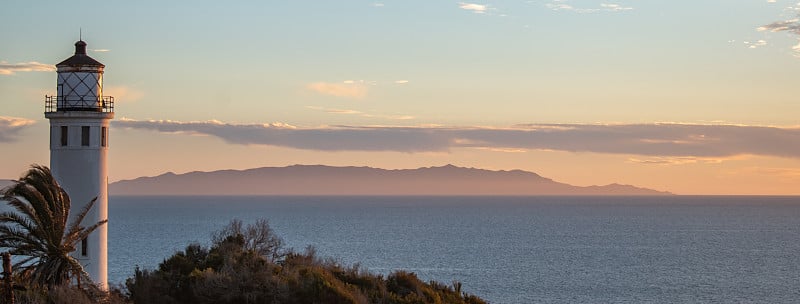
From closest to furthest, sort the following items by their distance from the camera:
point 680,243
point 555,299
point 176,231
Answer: point 555,299
point 680,243
point 176,231

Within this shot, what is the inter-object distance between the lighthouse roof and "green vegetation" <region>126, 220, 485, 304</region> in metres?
7.29

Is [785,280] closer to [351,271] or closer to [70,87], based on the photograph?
[351,271]

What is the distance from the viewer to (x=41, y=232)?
2748 cm

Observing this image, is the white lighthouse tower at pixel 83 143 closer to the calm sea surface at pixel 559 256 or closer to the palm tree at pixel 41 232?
the palm tree at pixel 41 232

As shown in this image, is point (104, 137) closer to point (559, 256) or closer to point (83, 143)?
point (83, 143)

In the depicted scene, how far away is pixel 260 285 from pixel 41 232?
21.7 ft

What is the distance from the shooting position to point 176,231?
5591 inches

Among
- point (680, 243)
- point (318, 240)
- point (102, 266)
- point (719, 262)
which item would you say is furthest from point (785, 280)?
point (102, 266)

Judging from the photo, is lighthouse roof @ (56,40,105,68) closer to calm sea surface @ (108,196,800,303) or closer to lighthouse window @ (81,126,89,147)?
lighthouse window @ (81,126,89,147)

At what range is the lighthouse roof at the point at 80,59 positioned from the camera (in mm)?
32188

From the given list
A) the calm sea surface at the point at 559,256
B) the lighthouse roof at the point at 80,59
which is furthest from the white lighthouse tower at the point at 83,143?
the calm sea surface at the point at 559,256

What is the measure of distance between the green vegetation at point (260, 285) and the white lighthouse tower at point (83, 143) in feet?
9.34

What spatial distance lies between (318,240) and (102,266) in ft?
289


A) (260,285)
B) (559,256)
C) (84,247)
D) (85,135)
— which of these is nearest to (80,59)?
(85,135)
